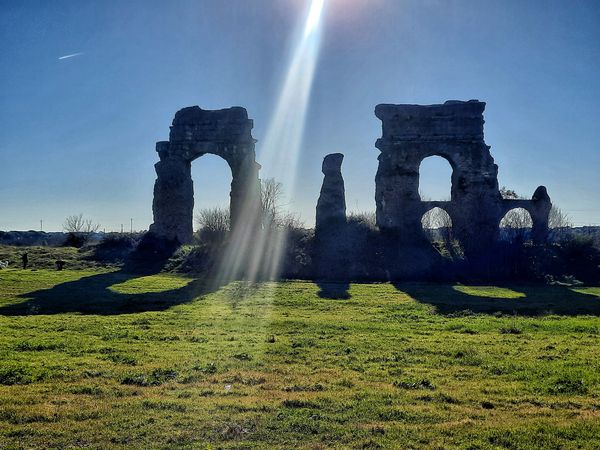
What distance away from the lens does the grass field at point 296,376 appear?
247 inches

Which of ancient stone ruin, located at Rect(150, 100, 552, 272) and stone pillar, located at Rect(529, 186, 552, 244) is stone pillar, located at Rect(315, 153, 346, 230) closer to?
ancient stone ruin, located at Rect(150, 100, 552, 272)

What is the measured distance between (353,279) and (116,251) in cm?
1526

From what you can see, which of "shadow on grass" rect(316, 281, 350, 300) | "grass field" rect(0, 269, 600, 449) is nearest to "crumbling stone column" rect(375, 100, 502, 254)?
"shadow on grass" rect(316, 281, 350, 300)

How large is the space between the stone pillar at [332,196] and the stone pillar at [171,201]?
8347mm

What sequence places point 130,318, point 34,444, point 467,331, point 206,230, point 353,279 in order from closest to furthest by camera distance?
point 34,444 < point 467,331 < point 130,318 < point 353,279 < point 206,230

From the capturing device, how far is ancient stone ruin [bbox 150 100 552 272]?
32719 mm

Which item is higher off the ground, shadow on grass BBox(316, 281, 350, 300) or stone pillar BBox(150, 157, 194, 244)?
stone pillar BBox(150, 157, 194, 244)

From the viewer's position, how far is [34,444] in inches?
232

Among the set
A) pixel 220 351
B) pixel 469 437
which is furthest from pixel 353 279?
pixel 469 437

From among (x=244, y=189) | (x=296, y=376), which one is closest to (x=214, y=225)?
(x=244, y=189)

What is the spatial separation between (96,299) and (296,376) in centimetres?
1225

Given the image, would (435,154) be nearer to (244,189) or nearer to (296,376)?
(244,189)

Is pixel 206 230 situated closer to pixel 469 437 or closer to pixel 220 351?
pixel 220 351

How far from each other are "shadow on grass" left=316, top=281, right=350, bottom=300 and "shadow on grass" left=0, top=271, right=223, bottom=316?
4656 mm
